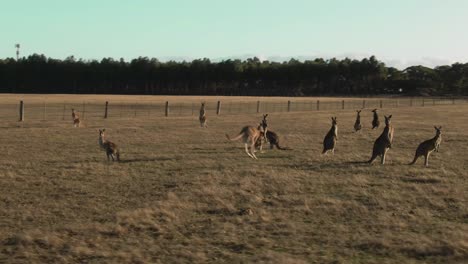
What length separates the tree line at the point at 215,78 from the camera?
415 feet

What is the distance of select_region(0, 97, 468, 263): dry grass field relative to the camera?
8047 millimetres

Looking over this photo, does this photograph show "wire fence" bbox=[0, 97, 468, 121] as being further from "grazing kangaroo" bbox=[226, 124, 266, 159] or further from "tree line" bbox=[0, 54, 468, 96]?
"tree line" bbox=[0, 54, 468, 96]

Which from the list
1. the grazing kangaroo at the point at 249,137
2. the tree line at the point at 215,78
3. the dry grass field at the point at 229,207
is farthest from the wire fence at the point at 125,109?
the tree line at the point at 215,78

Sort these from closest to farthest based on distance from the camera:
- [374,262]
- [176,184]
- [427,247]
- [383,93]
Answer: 1. [374,262]
2. [427,247]
3. [176,184]
4. [383,93]

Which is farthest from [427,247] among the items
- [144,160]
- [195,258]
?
[144,160]

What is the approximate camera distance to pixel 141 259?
7633 millimetres

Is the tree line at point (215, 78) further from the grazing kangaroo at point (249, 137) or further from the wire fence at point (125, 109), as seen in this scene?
the grazing kangaroo at point (249, 137)

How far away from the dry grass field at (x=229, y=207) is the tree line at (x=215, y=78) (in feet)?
361

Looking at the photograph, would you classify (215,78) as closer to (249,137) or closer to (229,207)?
(249,137)

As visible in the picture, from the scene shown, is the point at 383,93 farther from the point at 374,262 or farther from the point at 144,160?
the point at 374,262

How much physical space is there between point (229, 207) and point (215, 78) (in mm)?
119096

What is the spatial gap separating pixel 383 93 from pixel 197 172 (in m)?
118

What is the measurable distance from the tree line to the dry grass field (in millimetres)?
110077

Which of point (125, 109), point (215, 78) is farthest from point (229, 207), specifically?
point (215, 78)
